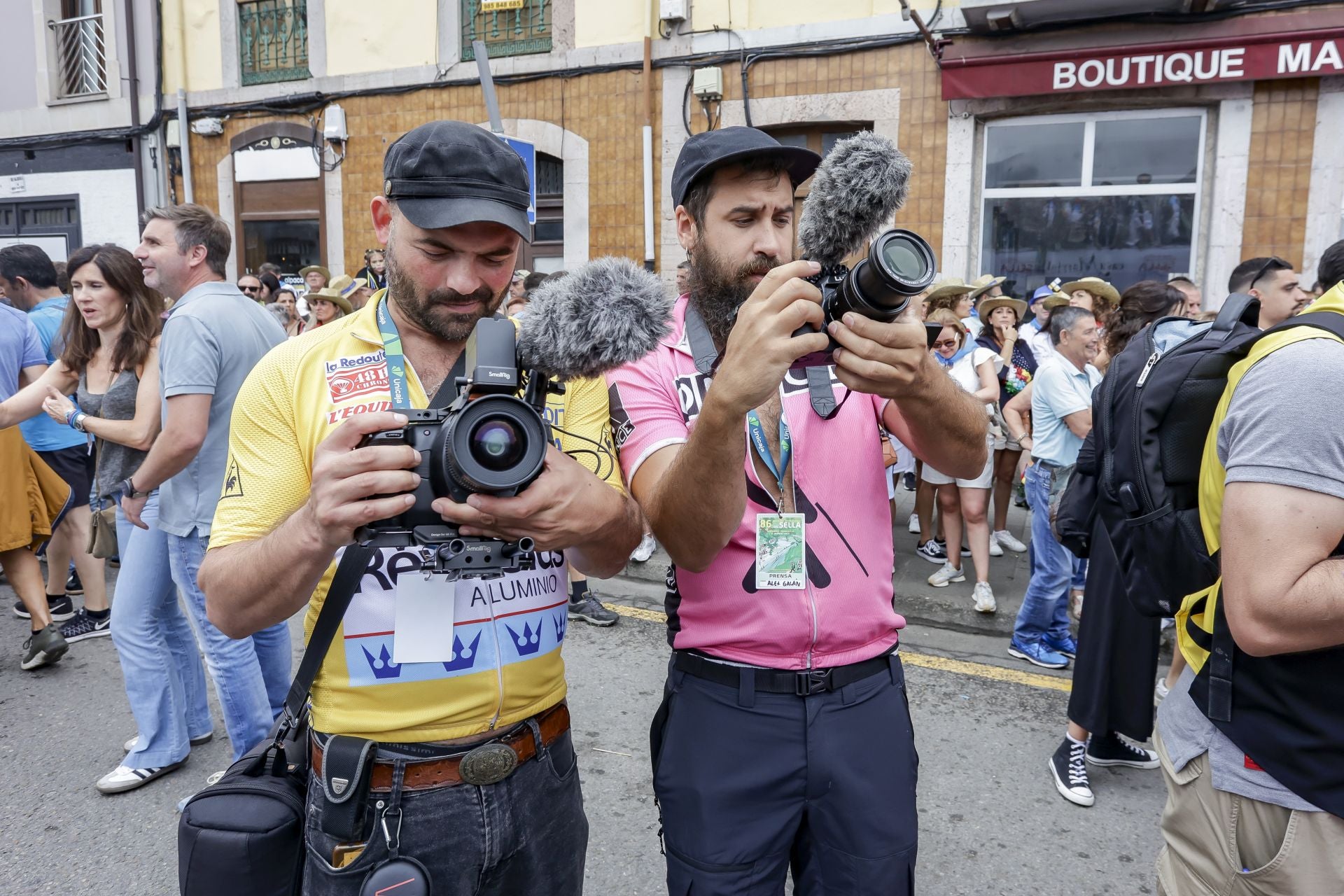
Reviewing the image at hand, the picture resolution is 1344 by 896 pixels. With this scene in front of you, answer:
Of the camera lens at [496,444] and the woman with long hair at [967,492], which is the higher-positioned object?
the camera lens at [496,444]

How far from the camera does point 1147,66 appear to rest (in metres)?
8.08

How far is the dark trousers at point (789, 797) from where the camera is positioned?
1731mm

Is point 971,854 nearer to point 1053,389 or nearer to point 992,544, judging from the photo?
point 1053,389

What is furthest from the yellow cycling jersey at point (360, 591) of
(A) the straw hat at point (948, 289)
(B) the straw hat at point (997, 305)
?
(B) the straw hat at point (997, 305)

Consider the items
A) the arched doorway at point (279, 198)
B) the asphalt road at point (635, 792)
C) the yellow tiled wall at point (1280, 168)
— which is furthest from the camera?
the arched doorway at point (279, 198)

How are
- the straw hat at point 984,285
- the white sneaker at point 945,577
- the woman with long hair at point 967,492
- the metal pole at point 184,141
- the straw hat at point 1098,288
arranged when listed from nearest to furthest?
1. the woman with long hair at point 967,492
2. the white sneaker at point 945,577
3. the straw hat at point 1098,288
4. the straw hat at point 984,285
5. the metal pole at point 184,141

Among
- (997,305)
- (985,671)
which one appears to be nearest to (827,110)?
(997,305)

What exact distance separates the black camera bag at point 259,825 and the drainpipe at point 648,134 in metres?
9.00

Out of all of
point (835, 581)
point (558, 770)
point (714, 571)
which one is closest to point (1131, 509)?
point (835, 581)

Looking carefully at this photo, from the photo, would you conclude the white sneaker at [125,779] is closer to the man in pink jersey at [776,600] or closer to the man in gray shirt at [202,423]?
the man in gray shirt at [202,423]

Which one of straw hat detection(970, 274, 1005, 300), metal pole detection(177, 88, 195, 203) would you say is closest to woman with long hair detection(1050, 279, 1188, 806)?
straw hat detection(970, 274, 1005, 300)

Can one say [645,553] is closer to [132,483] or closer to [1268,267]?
A: [132,483]

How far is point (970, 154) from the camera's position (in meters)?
8.98

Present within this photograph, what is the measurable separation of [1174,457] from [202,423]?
300 cm
